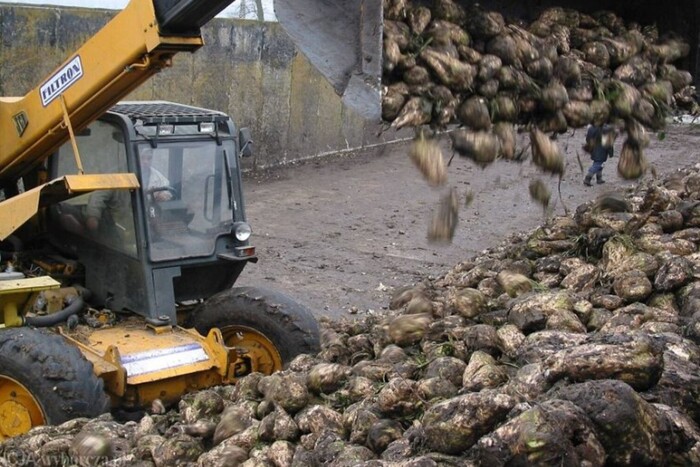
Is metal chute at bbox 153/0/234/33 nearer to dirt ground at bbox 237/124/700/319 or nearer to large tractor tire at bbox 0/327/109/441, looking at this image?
large tractor tire at bbox 0/327/109/441

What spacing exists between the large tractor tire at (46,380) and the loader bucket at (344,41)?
94.4 inches

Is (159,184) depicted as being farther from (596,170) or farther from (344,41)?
(596,170)

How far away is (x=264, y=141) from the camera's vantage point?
1573 cm

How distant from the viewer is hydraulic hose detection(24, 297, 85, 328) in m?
6.32

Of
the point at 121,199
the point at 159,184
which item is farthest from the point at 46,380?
the point at 159,184

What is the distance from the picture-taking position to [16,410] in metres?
5.77

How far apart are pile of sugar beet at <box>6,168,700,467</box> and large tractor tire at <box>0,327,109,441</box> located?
17.6 inches

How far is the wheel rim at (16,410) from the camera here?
5664mm

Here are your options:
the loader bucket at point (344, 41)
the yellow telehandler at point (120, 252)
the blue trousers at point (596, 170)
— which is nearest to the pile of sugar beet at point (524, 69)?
the loader bucket at point (344, 41)

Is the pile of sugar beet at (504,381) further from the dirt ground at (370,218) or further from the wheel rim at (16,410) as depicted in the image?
the dirt ground at (370,218)

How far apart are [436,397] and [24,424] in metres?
2.78

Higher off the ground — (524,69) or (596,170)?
(524,69)

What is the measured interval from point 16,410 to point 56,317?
2.66 ft

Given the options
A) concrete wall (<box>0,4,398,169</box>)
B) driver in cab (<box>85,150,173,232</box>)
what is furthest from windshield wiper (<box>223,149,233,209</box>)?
concrete wall (<box>0,4,398,169</box>)
